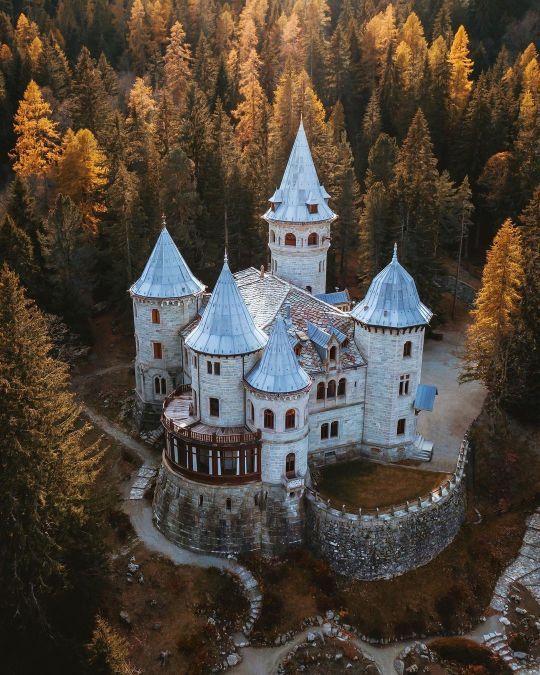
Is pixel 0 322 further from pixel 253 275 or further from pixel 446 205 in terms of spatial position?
pixel 446 205

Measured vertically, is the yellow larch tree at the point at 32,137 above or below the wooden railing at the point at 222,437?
above

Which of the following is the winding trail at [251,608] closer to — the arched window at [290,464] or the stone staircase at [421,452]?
the arched window at [290,464]

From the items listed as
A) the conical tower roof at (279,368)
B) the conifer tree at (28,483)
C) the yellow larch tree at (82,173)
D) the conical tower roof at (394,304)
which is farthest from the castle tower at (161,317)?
the yellow larch tree at (82,173)

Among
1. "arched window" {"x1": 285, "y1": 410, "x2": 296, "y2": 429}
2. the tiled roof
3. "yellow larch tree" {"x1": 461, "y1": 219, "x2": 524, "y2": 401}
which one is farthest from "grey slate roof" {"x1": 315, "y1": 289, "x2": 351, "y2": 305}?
"arched window" {"x1": 285, "y1": 410, "x2": 296, "y2": 429}

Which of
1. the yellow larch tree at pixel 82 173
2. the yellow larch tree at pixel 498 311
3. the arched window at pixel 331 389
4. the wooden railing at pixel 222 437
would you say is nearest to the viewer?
the wooden railing at pixel 222 437

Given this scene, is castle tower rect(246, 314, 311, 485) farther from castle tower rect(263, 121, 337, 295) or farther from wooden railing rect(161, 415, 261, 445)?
castle tower rect(263, 121, 337, 295)

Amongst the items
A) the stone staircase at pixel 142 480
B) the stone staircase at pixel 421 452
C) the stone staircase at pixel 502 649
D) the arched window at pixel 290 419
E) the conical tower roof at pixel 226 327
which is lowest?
the stone staircase at pixel 502 649

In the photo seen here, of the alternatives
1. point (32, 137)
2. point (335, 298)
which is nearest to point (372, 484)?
point (335, 298)

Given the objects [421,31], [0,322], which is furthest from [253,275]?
[421,31]
